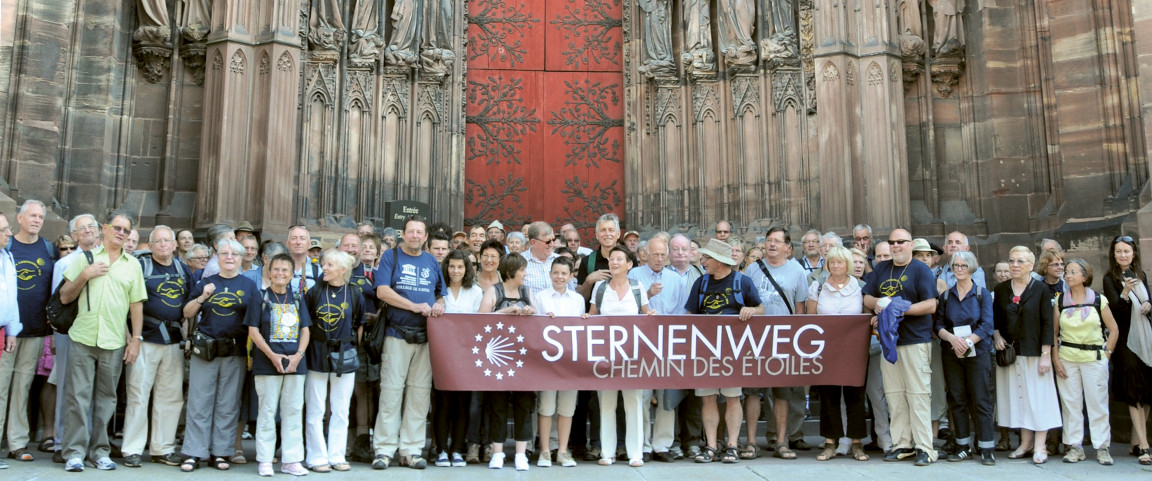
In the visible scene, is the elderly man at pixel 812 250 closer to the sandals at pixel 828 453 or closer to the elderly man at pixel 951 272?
the elderly man at pixel 951 272

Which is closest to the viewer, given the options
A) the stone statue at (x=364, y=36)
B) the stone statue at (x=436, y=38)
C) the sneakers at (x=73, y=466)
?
the sneakers at (x=73, y=466)

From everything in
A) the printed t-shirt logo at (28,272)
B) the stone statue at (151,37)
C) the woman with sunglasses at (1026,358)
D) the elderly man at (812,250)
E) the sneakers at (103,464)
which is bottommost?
the sneakers at (103,464)

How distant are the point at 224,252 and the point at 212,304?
36cm

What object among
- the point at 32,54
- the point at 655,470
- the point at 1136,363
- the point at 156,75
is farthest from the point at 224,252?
the point at 1136,363

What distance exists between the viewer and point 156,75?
36.4 ft

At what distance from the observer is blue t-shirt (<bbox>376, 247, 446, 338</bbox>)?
6.86 meters

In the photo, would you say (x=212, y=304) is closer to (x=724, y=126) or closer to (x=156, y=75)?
(x=156, y=75)

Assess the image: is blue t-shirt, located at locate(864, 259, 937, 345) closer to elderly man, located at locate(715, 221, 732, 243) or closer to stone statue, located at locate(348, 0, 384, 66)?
elderly man, located at locate(715, 221, 732, 243)

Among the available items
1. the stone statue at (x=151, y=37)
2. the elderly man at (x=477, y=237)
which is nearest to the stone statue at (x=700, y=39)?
the elderly man at (x=477, y=237)

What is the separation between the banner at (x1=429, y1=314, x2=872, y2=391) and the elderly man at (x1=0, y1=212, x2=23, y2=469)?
274 centimetres

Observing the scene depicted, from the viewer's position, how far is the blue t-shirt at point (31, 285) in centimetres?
676

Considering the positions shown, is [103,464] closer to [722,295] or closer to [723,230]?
[722,295]

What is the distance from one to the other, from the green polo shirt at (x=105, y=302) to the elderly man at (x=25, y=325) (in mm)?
545

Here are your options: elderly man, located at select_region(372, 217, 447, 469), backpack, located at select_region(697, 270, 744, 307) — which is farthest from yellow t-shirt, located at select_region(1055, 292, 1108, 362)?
elderly man, located at select_region(372, 217, 447, 469)
